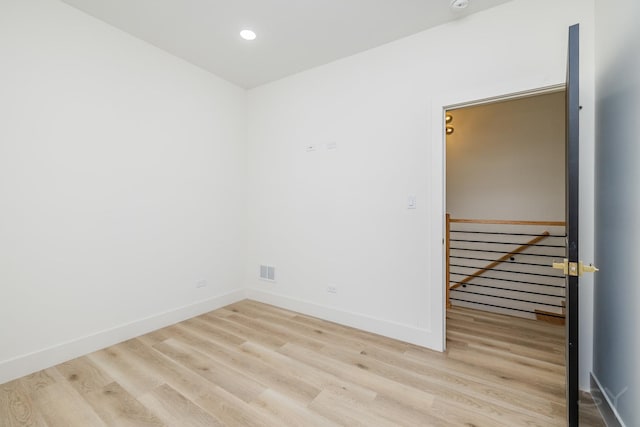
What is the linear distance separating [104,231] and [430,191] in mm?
2897

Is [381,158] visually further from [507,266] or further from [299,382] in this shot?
[507,266]

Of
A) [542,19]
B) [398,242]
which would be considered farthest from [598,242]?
[542,19]

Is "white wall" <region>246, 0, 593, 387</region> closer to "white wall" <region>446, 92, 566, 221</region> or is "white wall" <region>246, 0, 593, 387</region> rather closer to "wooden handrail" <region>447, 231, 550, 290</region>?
"white wall" <region>446, 92, 566, 221</region>

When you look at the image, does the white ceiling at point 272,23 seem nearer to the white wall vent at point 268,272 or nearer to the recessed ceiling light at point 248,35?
the recessed ceiling light at point 248,35

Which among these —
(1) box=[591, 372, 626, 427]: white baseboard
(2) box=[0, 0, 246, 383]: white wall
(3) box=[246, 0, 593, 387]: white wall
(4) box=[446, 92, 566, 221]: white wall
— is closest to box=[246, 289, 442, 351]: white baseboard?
(3) box=[246, 0, 593, 387]: white wall

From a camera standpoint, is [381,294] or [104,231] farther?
[381,294]

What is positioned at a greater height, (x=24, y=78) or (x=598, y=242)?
(x=24, y=78)

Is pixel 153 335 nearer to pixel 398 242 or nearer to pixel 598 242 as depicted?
pixel 398 242

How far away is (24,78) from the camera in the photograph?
6.70ft

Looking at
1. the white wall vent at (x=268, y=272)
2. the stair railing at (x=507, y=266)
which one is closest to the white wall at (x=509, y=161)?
the stair railing at (x=507, y=266)

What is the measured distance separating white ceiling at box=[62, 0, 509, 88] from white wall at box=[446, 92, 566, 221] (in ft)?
5.63

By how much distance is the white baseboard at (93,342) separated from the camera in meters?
2.00

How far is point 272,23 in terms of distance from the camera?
244cm

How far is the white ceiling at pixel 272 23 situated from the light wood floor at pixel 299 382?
2802mm
